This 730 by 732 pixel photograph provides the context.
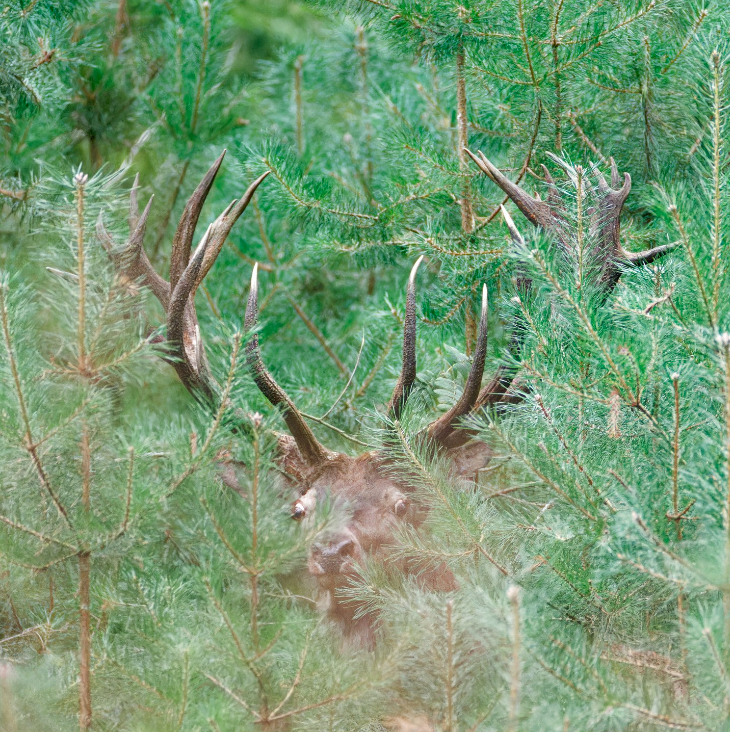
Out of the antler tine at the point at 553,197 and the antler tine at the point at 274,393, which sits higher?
the antler tine at the point at 553,197

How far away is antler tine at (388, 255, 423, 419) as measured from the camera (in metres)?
1.31

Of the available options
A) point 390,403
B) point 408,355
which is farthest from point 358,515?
point 408,355

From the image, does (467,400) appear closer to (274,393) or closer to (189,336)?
(274,393)

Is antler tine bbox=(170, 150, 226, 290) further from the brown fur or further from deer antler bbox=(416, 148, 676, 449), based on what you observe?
deer antler bbox=(416, 148, 676, 449)

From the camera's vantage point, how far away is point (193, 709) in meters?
1.03

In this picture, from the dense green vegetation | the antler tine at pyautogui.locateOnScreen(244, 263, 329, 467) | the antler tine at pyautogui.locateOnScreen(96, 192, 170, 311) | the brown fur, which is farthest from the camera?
the brown fur

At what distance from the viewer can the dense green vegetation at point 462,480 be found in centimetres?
99

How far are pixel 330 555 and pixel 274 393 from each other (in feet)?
0.94

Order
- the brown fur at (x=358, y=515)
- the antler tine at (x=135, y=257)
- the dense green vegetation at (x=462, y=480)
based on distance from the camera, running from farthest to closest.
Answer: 1. the brown fur at (x=358, y=515)
2. the antler tine at (x=135, y=257)
3. the dense green vegetation at (x=462, y=480)

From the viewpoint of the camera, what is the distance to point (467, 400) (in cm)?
139

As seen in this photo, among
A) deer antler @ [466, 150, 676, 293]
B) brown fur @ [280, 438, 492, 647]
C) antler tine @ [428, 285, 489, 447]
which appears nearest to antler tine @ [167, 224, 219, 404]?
brown fur @ [280, 438, 492, 647]

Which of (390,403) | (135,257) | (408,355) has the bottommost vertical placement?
(390,403)

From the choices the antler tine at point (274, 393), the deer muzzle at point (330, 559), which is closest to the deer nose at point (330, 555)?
the deer muzzle at point (330, 559)

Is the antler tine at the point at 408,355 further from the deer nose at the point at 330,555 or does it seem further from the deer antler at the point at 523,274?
the deer nose at the point at 330,555
